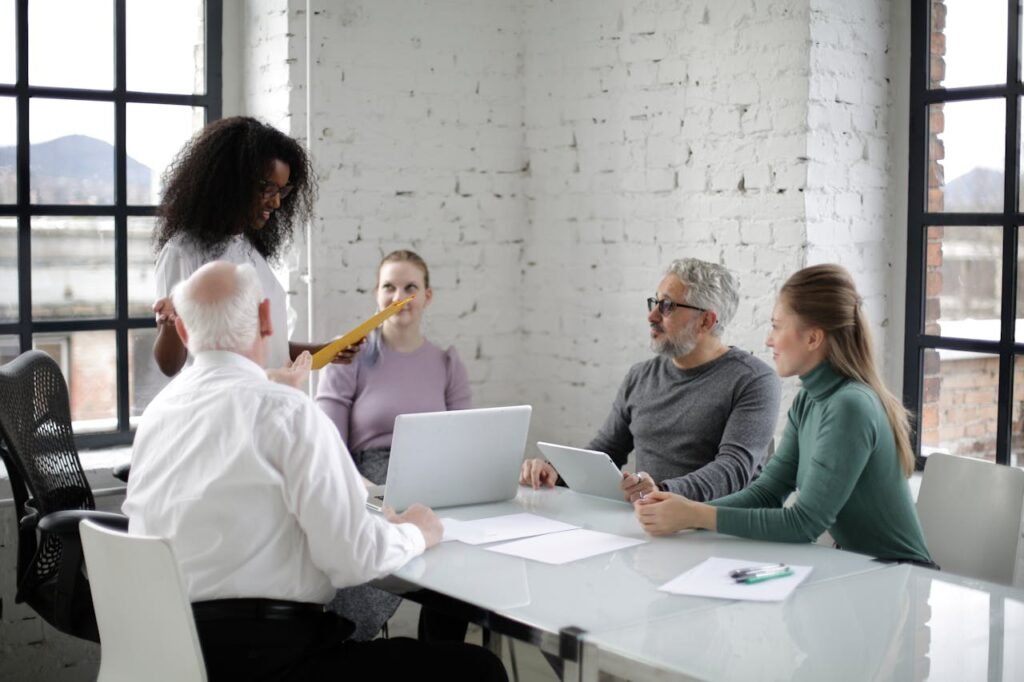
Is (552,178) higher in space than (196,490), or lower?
higher

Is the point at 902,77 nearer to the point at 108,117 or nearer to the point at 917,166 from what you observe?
the point at 917,166

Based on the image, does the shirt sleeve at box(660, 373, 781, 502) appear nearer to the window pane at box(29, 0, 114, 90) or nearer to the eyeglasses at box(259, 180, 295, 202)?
the eyeglasses at box(259, 180, 295, 202)

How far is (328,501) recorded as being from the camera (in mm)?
2164

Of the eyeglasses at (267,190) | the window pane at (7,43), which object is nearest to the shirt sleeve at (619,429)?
the eyeglasses at (267,190)

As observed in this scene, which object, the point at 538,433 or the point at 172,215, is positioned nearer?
the point at 172,215

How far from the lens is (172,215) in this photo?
3.27 meters

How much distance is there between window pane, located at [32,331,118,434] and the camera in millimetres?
3986

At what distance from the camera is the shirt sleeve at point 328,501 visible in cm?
216

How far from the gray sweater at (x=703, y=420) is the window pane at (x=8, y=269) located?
1.98 meters

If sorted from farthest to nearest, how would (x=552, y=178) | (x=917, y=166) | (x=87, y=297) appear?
(x=552, y=178) < (x=87, y=297) < (x=917, y=166)

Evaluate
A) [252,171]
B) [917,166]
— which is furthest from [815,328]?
[252,171]

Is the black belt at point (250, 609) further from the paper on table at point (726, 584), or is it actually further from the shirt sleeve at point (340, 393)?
the shirt sleeve at point (340, 393)

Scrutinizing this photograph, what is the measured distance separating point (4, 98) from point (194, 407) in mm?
2115

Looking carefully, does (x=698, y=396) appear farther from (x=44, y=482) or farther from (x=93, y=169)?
(x=93, y=169)
